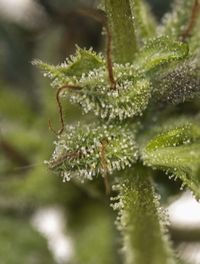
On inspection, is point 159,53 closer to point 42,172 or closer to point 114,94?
point 114,94

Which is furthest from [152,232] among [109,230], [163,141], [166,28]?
[109,230]

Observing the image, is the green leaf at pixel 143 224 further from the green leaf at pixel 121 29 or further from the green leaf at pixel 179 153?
the green leaf at pixel 121 29

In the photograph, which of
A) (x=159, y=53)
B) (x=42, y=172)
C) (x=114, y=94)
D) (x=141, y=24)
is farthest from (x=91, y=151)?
(x=42, y=172)

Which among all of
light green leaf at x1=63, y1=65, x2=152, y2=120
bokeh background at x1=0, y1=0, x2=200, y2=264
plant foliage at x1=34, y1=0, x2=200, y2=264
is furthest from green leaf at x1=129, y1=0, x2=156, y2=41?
bokeh background at x1=0, y1=0, x2=200, y2=264

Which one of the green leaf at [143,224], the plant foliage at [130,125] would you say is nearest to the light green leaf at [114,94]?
the plant foliage at [130,125]

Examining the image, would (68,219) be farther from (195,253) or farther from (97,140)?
(97,140)

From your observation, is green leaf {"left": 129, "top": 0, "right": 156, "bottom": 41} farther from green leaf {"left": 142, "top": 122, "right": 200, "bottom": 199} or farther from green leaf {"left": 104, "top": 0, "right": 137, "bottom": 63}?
green leaf {"left": 142, "top": 122, "right": 200, "bottom": 199}
